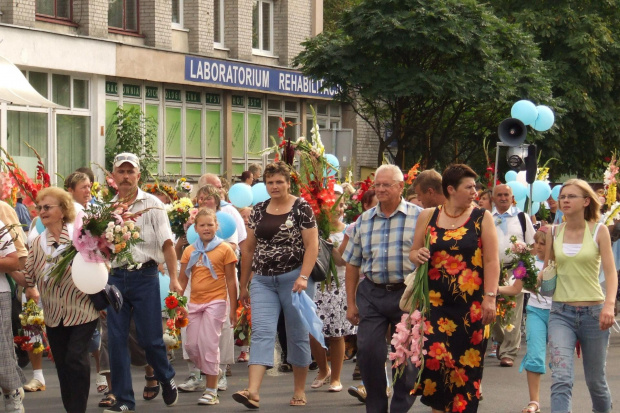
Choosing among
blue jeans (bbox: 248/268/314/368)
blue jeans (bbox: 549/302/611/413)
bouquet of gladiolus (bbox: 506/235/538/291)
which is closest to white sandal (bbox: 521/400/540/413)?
bouquet of gladiolus (bbox: 506/235/538/291)

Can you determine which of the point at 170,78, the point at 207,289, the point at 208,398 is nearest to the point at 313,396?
the point at 208,398

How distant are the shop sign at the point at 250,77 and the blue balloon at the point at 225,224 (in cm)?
1757

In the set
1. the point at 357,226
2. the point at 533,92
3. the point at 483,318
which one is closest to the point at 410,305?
the point at 483,318

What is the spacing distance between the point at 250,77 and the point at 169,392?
22359mm

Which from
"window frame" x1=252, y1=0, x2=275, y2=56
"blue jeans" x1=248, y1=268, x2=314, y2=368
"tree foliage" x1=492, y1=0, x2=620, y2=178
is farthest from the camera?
"tree foliage" x1=492, y1=0, x2=620, y2=178

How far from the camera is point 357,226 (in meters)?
9.44

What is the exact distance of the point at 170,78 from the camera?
95.9 ft

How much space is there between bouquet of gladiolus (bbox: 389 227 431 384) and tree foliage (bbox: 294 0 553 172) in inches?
803

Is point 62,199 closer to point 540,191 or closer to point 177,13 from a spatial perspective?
point 540,191

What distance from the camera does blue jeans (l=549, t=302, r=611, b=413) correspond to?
879 centimetres

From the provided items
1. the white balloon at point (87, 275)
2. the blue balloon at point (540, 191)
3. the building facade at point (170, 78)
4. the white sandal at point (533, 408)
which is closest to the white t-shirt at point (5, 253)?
the white balloon at point (87, 275)

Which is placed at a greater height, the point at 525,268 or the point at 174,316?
the point at 525,268

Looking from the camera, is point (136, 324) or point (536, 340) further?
point (136, 324)

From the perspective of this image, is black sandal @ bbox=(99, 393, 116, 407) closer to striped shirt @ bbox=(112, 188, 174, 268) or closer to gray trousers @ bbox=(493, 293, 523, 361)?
striped shirt @ bbox=(112, 188, 174, 268)
